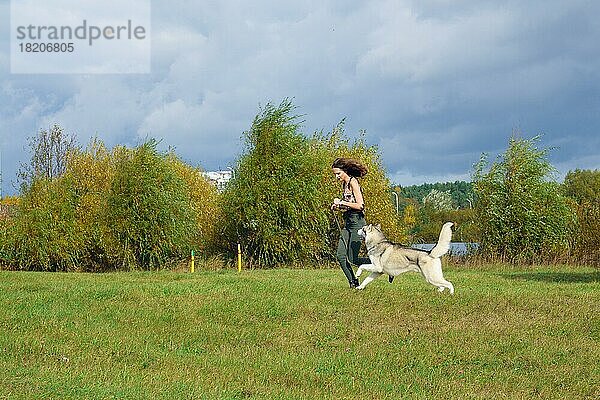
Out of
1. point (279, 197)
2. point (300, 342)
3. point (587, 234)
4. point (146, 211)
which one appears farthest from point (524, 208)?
point (300, 342)

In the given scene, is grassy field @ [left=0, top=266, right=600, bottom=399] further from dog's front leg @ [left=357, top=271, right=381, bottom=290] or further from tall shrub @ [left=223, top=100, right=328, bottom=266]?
tall shrub @ [left=223, top=100, right=328, bottom=266]

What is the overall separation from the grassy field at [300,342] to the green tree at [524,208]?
14.4m

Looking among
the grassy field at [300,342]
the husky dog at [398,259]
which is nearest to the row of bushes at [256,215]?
the grassy field at [300,342]

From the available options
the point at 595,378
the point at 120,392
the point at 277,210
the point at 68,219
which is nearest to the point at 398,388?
the point at 595,378

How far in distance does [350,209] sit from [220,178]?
2541cm

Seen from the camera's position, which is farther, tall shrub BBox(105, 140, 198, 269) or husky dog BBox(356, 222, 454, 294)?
tall shrub BBox(105, 140, 198, 269)

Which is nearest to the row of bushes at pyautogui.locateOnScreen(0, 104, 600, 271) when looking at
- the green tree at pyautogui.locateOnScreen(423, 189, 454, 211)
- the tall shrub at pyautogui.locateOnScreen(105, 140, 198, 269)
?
the tall shrub at pyautogui.locateOnScreen(105, 140, 198, 269)

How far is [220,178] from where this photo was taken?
1478 inches

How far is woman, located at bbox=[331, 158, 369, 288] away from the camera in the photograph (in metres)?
12.6

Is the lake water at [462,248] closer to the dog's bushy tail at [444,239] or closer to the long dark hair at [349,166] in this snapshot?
the long dark hair at [349,166]

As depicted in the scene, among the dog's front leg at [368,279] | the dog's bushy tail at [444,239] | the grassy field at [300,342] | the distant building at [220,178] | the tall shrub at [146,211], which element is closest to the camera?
the grassy field at [300,342]

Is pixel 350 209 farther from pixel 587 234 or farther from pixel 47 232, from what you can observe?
pixel 47 232

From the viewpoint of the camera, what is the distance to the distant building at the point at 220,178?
100ft

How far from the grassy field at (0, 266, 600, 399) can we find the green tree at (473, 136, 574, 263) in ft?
47.1
